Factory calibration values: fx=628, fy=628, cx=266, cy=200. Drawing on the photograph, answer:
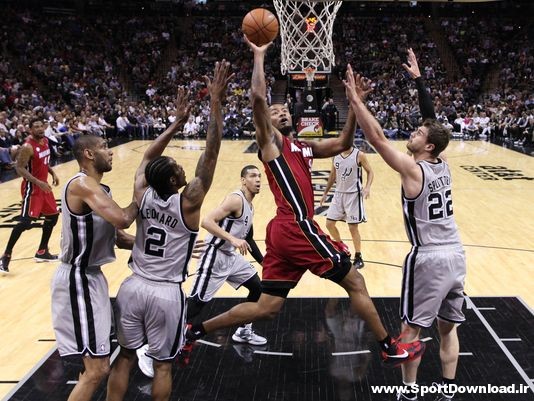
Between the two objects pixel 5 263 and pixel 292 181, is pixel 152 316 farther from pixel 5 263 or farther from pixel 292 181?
pixel 5 263

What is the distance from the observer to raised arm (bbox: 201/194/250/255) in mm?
4875

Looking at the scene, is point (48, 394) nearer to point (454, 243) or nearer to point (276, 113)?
point (276, 113)

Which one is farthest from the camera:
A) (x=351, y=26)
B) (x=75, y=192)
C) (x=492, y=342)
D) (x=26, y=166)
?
(x=351, y=26)

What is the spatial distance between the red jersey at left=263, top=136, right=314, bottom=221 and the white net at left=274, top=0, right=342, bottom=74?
1203 centimetres

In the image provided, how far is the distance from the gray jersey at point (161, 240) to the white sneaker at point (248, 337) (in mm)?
1805

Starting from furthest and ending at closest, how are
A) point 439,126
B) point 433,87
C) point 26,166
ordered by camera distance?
point 433,87, point 26,166, point 439,126

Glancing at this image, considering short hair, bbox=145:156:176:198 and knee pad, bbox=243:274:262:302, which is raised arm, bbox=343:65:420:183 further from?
knee pad, bbox=243:274:262:302

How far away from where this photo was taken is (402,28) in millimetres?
32219

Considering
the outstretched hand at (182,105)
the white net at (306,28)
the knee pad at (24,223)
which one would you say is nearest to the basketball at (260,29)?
the outstretched hand at (182,105)

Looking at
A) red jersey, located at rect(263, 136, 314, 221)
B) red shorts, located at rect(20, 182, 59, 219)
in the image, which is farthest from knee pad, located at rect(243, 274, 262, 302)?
red shorts, located at rect(20, 182, 59, 219)

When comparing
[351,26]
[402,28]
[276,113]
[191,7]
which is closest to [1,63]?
[191,7]

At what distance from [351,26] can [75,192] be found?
30.5m

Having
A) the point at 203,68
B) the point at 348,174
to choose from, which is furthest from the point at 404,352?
the point at 203,68

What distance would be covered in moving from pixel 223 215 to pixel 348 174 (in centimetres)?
285
